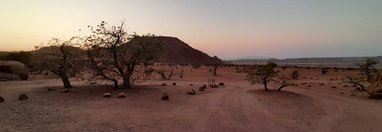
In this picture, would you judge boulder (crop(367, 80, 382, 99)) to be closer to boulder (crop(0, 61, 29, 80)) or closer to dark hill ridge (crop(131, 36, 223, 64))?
boulder (crop(0, 61, 29, 80))

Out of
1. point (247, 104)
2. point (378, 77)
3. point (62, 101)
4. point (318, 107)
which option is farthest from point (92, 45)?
point (378, 77)

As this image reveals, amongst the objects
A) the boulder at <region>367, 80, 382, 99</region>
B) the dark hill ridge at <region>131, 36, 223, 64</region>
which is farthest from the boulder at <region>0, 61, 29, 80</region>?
the dark hill ridge at <region>131, 36, 223, 64</region>

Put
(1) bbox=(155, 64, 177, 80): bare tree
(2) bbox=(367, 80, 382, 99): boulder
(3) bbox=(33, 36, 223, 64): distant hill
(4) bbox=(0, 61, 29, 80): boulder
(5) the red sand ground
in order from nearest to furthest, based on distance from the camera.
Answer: (5) the red sand ground
(2) bbox=(367, 80, 382, 99): boulder
(4) bbox=(0, 61, 29, 80): boulder
(1) bbox=(155, 64, 177, 80): bare tree
(3) bbox=(33, 36, 223, 64): distant hill

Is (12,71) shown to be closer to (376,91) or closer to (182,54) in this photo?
(376,91)

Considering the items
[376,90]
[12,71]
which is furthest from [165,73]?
[376,90]

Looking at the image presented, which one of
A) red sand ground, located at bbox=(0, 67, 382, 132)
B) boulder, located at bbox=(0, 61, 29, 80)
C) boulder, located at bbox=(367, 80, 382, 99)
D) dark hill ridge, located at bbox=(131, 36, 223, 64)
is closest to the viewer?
red sand ground, located at bbox=(0, 67, 382, 132)

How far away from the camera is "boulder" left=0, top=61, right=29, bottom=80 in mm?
32375

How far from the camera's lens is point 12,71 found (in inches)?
1314

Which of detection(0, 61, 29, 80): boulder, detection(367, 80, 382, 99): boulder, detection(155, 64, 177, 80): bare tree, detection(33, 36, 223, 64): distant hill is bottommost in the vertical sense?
detection(367, 80, 382, 99): boulder

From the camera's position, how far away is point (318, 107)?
17688 mm

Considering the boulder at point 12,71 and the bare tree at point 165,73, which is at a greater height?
the boulder at point 12,71

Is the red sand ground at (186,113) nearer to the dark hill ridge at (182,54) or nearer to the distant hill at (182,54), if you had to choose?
the distant hill at (182,54)

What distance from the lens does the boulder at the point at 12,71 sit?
32.4 metres

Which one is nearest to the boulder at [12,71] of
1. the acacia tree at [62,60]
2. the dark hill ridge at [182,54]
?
the acacia tree at [62,60]
